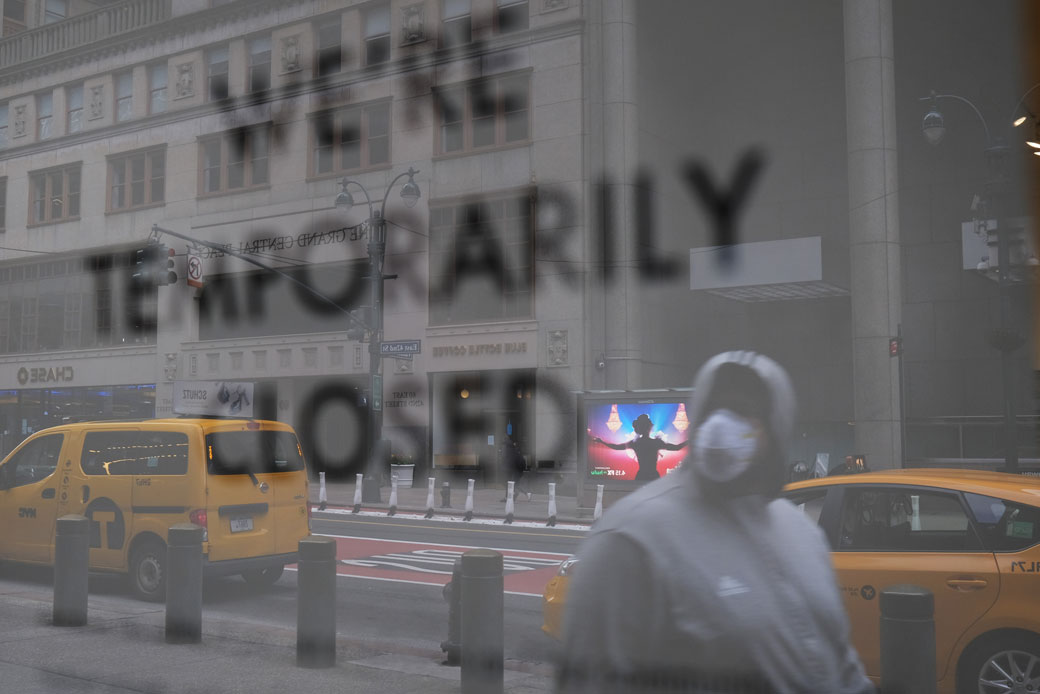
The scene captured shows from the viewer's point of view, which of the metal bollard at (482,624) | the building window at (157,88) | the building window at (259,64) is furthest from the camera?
the building window at (157,88)

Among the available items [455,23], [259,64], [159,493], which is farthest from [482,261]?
[159,493]

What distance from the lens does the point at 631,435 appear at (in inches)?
908

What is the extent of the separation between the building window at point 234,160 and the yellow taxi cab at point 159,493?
92.2 feet

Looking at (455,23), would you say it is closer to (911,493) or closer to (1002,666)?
(911,493)

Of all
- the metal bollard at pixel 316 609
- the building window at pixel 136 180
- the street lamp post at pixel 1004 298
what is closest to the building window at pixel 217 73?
the building window at pixel 136 180

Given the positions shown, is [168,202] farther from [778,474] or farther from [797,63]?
[778,474]

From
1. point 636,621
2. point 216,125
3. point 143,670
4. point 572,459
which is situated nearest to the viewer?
point 636,621

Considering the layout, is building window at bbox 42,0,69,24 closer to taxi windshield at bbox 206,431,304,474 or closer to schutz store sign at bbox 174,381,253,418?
schutz store sign at bbox 174,381,253,418

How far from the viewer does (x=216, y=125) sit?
4025cm

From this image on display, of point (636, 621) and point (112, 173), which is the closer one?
point (636, 621)

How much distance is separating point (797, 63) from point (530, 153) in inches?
463

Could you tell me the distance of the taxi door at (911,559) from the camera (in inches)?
243

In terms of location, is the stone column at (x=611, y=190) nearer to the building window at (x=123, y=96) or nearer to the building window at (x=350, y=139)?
the building window at (x=350, y=139)

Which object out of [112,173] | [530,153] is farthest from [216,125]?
[530,153]
